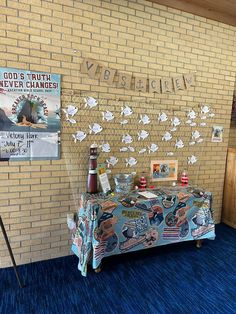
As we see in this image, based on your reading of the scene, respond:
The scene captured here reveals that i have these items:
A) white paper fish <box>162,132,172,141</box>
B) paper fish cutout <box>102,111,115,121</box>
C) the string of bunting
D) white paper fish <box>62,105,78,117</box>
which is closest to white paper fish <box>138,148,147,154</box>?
white paper fish <box>162,132,172,141</box>

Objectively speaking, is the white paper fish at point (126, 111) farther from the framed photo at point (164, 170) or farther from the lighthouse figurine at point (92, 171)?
the framed photo at point (164, 170)

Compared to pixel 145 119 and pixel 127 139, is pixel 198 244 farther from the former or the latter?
pixel 145 119

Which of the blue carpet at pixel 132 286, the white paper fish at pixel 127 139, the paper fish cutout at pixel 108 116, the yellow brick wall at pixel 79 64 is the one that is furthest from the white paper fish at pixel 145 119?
the blue carpet at pixel 132 286

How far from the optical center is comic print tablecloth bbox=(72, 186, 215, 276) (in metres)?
2.38

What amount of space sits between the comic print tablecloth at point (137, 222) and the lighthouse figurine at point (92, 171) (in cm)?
10

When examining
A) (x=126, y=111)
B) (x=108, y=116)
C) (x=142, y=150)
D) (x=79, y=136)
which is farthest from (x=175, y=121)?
(x=79, y=136)

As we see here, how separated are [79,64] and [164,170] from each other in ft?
5.27

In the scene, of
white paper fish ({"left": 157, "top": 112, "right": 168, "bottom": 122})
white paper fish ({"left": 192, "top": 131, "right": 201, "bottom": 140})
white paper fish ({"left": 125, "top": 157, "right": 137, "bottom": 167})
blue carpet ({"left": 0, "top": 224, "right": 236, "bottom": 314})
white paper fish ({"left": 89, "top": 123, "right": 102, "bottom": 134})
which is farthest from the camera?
white paper fish ({"left": 192, "top": 131, "right": 201, "bottom": 140})

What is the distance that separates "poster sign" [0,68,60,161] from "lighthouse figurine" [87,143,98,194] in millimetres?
360

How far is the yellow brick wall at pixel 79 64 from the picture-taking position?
237 centimetres

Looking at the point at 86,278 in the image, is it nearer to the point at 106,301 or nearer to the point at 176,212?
the point at 106,301

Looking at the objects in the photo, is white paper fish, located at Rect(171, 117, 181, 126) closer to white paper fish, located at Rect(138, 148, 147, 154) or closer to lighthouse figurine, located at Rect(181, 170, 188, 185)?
white paper fish, located at Rect(138, 148, 147, 154)

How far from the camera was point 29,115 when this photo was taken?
2439mm

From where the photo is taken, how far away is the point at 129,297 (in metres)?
2.15
